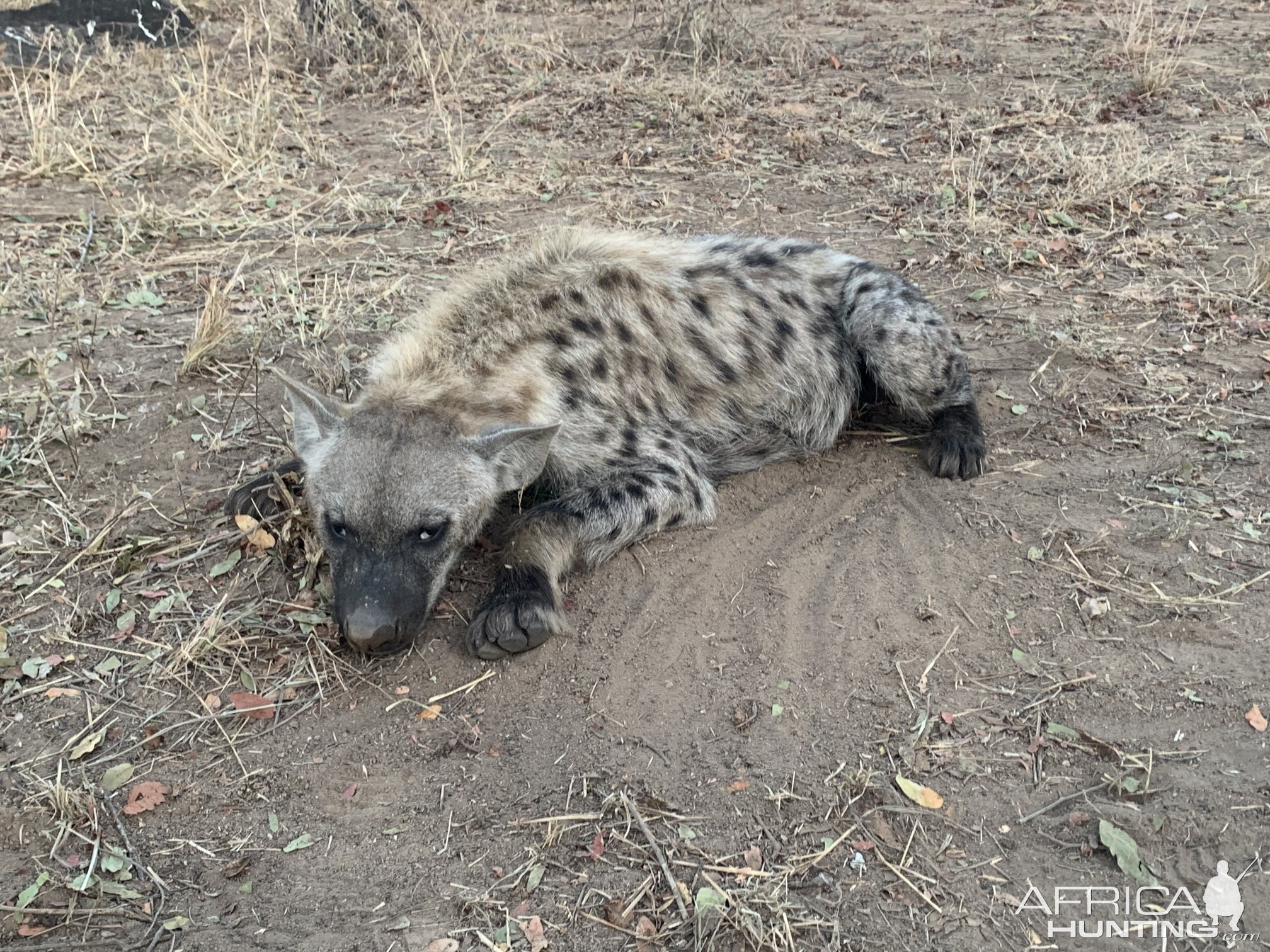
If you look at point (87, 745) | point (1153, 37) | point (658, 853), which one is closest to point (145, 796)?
point (87, 745)

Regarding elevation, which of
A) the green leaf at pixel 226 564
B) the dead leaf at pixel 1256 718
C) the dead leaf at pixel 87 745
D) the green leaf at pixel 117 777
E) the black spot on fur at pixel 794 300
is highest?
the black spot on fur at pixel 794 300

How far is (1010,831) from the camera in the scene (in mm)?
2064

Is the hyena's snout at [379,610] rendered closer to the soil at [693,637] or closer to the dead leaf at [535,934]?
the soil at [693,637]

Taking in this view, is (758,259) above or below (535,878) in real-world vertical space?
above

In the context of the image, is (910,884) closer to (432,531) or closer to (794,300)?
(432,531)

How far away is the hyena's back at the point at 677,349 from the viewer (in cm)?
289

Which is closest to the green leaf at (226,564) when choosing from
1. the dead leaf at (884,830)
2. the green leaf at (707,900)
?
the green leaf at (707,900)

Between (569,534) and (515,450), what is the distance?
13.3 inches

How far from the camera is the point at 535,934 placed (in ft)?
6.28

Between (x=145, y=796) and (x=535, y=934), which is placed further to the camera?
(x=145, y=796)

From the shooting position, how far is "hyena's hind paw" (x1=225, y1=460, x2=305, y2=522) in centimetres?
297

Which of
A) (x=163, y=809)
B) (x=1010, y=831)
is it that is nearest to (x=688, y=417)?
(x=1010, y=831)

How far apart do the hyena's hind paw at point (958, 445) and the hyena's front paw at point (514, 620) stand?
1386mm
